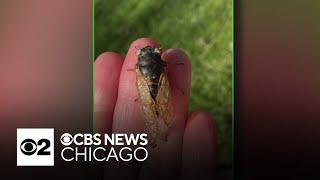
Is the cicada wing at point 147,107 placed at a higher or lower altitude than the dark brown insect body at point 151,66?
lower

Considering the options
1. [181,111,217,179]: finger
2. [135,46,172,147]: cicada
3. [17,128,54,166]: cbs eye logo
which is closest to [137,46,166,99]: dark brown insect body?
[135,46,172,147]: cicada

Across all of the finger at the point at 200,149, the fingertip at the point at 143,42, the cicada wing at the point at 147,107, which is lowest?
the finger at the point at 200,149

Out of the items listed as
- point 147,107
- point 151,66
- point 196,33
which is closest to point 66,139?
point 147,107

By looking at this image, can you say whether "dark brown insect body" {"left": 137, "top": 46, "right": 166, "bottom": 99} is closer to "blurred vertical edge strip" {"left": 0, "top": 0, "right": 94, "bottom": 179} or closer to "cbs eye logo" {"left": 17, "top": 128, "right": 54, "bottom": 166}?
"blurred vertical edge strip" {"left": 0, "top": 0, "right": 94, "bottom": 179}

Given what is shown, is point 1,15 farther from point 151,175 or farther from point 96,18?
point 151,175

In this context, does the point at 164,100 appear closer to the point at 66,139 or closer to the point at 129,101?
the point at 129,101

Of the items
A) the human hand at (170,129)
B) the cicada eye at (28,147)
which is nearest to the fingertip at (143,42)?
the human hand at (170,129)

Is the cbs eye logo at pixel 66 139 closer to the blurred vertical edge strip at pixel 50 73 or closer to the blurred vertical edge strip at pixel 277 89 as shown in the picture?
the blurred vertical edge strip at pixel 50 73

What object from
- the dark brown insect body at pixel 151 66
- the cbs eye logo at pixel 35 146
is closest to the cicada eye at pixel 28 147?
the cbs eye logo at pixel 35 146
